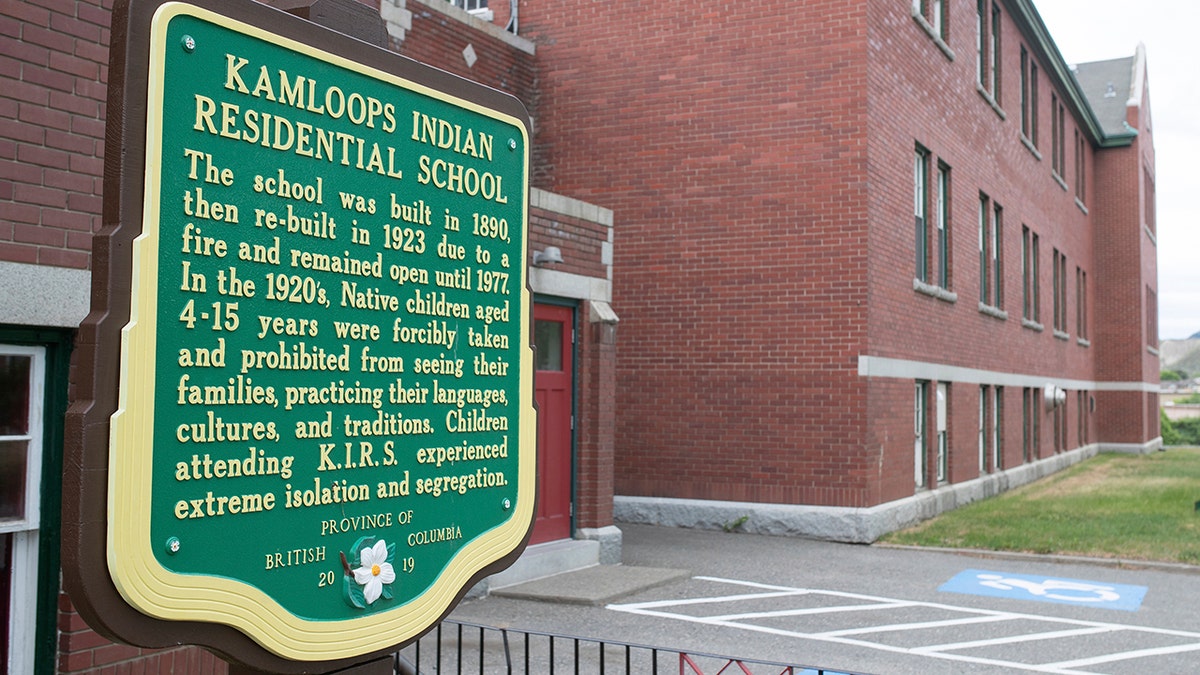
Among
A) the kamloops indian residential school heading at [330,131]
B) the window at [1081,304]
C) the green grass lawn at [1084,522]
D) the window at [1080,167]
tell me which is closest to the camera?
the kamloops indian residential school heading at [330,131]

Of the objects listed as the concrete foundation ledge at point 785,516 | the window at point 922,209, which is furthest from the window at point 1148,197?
the concrete foundation ledge at point 785,516

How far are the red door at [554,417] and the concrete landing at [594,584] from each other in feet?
1.88

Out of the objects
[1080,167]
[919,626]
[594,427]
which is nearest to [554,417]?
[594,427]

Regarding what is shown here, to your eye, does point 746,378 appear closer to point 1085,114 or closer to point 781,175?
point 781,175

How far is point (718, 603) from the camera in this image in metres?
10.7

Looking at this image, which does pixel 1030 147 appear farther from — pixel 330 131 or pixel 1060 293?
pixel 330 131

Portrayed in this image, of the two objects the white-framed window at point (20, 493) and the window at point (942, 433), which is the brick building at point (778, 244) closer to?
the window at point (942, 433)

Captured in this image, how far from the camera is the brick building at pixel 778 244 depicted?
599 inches

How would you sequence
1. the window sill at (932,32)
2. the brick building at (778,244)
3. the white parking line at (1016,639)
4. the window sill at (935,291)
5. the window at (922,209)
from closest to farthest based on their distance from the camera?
the white parking line at (1016,639) < the brick building at (778,244) < the window sill at (935,291) < the window sill at (932,32) < the window at (922,209)

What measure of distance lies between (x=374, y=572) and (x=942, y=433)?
17.3 metres

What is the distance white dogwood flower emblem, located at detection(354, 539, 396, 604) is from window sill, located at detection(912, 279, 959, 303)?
15.2 m

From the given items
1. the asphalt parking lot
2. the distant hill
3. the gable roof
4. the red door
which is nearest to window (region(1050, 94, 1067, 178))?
the gable roof

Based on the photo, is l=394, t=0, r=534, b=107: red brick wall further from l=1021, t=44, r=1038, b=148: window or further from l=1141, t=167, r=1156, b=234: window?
l=1141, t=167, r=1156, b=234: window

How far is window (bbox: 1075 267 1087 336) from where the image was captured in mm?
34350
